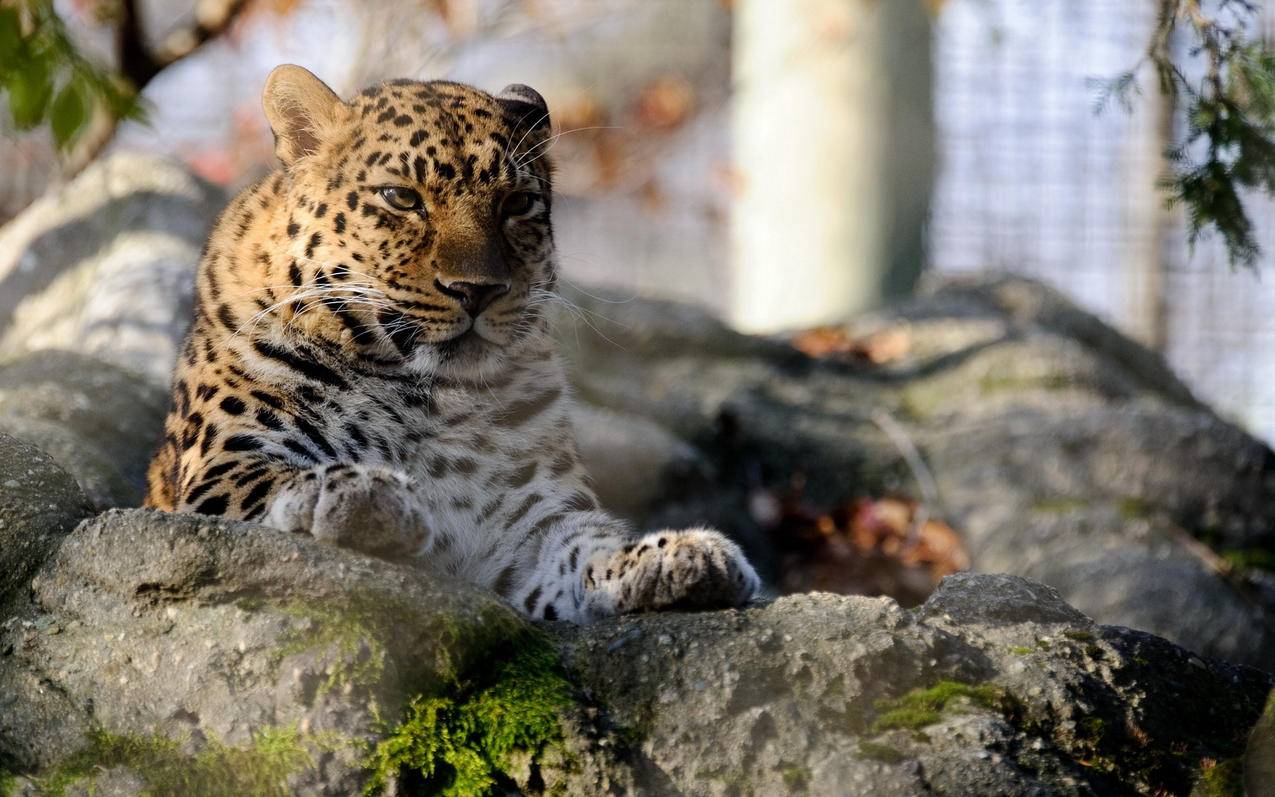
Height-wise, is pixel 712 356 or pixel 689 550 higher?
pixel 689 550

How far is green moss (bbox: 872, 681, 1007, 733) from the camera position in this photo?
134 inches

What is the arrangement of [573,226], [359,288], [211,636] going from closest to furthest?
1. [211,636]
2. [359,288]
3. [573,226]

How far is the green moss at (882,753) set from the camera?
3277 millimetres

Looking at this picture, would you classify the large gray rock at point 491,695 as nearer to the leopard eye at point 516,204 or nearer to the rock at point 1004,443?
the leopard eye at point 516,204

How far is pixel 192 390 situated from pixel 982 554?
A: 15.3 ft

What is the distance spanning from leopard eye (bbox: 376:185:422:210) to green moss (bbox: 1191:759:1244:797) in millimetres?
2692

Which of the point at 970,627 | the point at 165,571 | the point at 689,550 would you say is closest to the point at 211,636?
the point at 165,571

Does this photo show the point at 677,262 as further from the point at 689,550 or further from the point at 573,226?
the point at 689,550

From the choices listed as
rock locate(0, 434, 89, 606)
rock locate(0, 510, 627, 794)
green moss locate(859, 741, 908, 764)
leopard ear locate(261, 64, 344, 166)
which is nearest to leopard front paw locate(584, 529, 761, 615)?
rock locate(0, 510, 627, 794)

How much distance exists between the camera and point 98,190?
875cm

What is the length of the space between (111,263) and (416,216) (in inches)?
171

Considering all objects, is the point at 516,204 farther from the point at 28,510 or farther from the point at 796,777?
the point at 796,777

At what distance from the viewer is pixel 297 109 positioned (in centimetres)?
481

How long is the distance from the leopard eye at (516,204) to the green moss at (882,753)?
2147 mm
